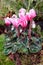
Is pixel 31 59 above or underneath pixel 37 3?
underneath

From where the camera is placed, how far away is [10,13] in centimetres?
273

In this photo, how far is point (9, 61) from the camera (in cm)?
211

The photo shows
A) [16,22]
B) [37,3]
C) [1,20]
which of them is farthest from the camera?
[1,20]

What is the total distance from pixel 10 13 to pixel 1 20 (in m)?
0.15

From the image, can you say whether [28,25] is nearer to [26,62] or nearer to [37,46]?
[37,46]

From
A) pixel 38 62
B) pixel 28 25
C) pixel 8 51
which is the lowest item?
pixel 38 62

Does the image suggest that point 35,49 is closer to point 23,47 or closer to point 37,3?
point 23,47

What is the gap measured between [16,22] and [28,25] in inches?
6.9

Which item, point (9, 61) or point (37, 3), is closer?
point (9, 61)

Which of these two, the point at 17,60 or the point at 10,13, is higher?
the point at 10,13

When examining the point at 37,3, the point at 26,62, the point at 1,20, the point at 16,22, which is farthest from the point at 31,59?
the point at 1,20

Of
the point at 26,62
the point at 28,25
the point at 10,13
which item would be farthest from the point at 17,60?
the point at 10,13

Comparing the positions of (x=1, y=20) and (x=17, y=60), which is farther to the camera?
(x=1, y=20)

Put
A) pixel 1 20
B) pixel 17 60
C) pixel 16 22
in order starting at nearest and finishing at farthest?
pixel 16 22 → pixel 17 60 → pixel 1 20
